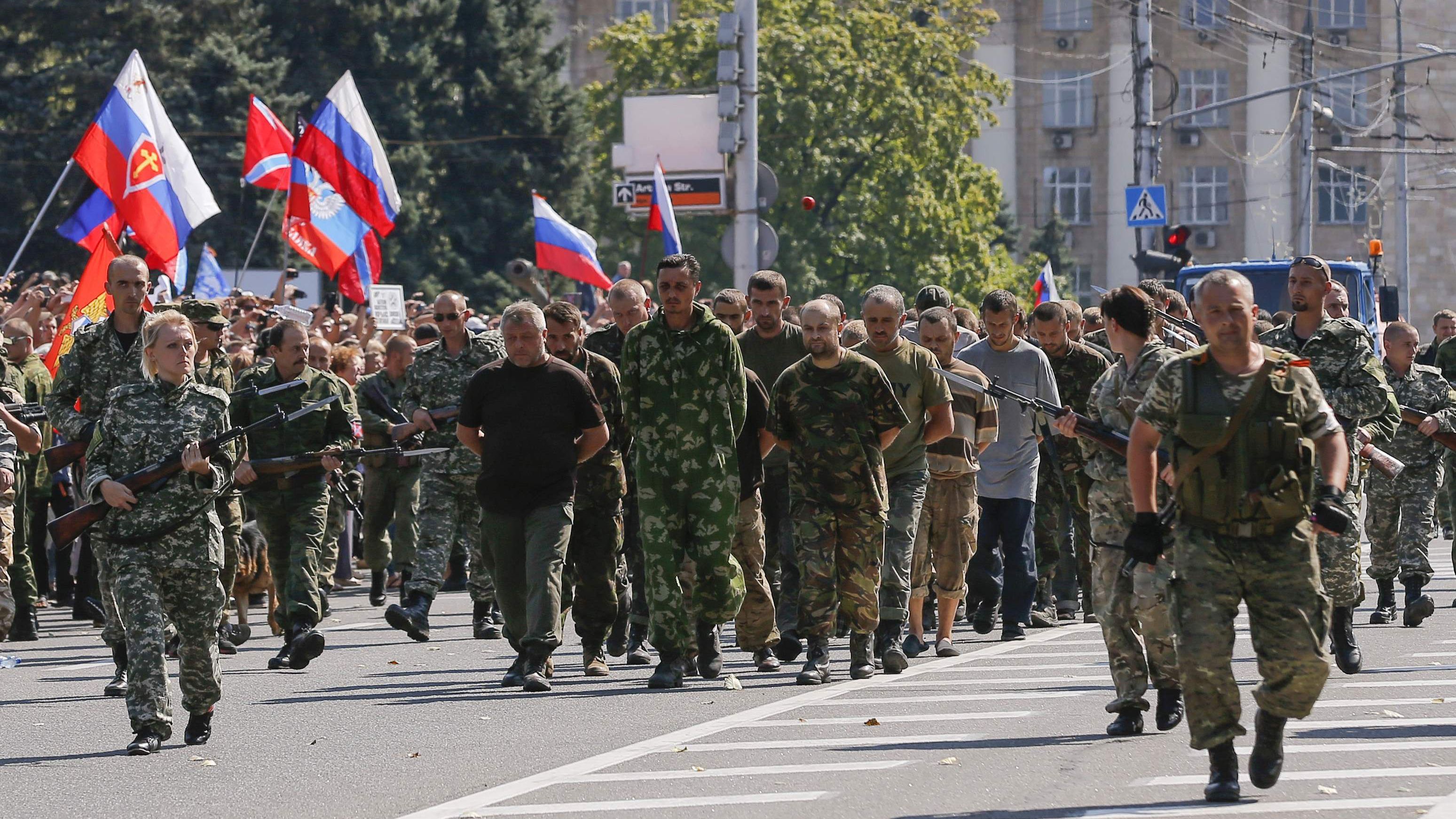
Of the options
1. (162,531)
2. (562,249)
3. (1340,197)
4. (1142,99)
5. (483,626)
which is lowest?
(483,626)

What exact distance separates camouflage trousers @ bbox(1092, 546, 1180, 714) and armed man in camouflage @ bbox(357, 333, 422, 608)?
26.4ft

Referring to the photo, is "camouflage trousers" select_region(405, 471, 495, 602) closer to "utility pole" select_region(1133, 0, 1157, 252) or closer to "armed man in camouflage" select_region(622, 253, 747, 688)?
"armed man in camouflage" select_region(622, 253, 747, 688)

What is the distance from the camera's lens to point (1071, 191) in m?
72.9

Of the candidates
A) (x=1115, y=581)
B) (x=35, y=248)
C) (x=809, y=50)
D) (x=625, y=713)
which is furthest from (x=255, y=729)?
(x=809, y=50)

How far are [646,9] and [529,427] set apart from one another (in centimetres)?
6346

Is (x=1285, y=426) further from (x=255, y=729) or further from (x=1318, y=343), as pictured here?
(x=255, y=729)

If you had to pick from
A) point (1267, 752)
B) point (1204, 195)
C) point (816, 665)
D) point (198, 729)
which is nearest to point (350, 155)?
point (816, 665)

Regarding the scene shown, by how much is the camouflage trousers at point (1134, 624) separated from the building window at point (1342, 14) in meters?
65.0

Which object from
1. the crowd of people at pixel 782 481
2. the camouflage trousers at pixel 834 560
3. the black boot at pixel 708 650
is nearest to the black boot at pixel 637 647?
the crowd of people at pixel 782 481

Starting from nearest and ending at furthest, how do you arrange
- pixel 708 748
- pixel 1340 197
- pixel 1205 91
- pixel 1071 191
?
pixel 708 748 < pixel 1340 197 < pixel 1205 91 < pixel 1071 191

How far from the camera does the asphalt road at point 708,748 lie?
767cm

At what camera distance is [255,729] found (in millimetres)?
9789

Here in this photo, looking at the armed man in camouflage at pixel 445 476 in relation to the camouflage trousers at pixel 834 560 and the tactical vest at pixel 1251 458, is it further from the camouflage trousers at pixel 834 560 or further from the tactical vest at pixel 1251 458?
the tactical vest at pixel 1251 458

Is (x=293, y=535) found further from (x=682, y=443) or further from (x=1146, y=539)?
(x=1146, y=539)
